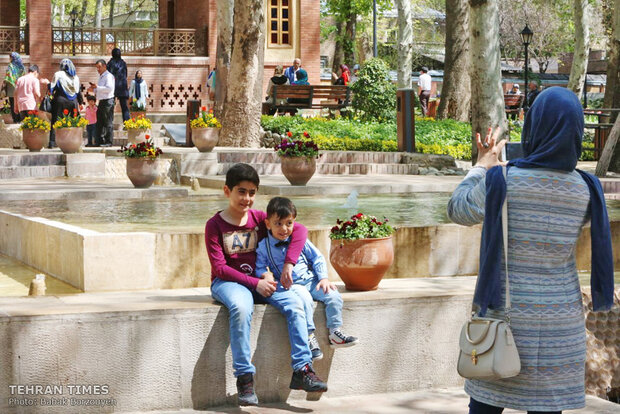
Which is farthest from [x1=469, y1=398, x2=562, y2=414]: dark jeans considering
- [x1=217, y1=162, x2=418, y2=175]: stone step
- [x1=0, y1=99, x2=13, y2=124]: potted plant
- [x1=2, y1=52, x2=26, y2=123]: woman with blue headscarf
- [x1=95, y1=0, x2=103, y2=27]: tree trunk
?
[x1=95, y1=0, x2=103, y2=27]: tree trunk

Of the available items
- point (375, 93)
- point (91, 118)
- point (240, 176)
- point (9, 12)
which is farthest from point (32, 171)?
point (9, 12)

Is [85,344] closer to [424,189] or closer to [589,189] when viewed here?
[589,189]

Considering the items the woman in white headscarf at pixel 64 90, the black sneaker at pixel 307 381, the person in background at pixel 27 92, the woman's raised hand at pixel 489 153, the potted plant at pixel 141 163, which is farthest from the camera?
the person in background at pixel 27 92

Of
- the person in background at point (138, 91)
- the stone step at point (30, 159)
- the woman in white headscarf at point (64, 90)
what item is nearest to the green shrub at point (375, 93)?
the person in background at point (138, 91)

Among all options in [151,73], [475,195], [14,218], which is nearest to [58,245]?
[14,218]

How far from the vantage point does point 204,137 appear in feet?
64.7

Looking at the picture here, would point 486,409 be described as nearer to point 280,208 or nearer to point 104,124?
point 280,208

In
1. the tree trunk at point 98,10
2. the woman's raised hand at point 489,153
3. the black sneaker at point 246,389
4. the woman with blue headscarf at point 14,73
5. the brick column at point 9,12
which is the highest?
the tree trunk at point 98,10

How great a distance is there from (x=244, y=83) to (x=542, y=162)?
1902 centimetres

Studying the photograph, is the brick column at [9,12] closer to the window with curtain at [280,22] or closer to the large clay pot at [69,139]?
the window with curtain at [280,22]

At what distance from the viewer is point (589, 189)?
477 cm

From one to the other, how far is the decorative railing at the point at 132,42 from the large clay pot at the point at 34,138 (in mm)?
12447

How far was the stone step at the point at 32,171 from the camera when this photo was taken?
18547mm

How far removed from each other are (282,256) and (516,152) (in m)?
13.4
